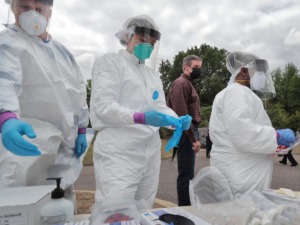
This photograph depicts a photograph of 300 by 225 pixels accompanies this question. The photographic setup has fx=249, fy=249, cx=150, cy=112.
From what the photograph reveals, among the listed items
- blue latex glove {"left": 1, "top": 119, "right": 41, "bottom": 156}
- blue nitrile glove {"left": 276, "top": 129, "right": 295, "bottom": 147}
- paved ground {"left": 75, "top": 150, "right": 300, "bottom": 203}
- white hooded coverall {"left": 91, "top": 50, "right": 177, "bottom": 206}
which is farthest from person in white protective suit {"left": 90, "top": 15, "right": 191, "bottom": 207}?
paved ground {"left": 75, "top": 150, "right": 300, "bottom": 203}

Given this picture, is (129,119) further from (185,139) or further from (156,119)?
(185,139)

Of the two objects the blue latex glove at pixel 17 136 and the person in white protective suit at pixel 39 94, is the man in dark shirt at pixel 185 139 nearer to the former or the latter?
the person in white protective suit at pixel 39 94

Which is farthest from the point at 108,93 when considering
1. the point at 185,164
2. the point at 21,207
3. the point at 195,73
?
the point at 195,73

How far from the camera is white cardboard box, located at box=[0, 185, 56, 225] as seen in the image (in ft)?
2.63

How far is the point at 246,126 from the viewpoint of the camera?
1.45 metres

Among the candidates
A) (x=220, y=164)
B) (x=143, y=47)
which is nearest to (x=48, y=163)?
(x=143, y=47)

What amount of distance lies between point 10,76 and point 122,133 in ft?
2.08

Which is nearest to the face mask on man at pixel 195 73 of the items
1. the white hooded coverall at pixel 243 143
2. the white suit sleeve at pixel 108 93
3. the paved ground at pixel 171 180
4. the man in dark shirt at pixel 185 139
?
the man in dark shirt at pixel 185 139

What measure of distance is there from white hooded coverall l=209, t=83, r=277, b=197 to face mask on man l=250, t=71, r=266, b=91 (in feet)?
0.57

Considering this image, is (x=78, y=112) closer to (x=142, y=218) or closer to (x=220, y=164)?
(x=142, y=218)

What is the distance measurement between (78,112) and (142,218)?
0.82 metres

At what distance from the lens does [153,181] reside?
1477 mm

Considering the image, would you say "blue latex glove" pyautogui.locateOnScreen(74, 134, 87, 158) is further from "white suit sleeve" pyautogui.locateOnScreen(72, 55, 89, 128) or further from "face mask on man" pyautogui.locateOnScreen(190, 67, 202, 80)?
"face mask on man" pyautogui.locateOnScreen(190, 67, 202, 80)

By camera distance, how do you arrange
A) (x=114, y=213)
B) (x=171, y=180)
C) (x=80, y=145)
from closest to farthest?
(x=114, y=213) → (x=80, y=145) → (x=171, y=180)
